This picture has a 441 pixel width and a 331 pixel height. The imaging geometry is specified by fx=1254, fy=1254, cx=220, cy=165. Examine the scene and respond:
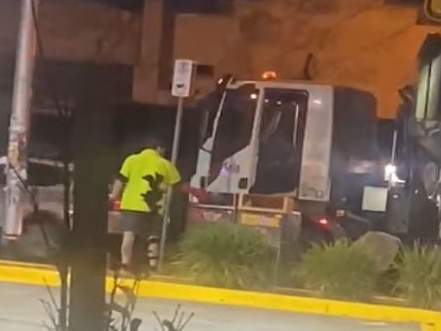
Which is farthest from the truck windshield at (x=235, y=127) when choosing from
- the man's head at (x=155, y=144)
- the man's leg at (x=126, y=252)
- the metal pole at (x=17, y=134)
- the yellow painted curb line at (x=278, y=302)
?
the man's leg at (x=126, y=252)

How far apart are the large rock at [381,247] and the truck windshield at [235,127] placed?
2278 millimetres

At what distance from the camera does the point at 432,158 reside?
43.3 feet

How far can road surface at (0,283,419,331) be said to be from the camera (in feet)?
34.1

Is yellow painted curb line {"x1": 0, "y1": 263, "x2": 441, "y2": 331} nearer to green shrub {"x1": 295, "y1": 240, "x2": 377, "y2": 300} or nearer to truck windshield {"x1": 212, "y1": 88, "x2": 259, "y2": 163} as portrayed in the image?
green shrub {"x1": 295, "y1": 240, "x2": 377, "y2": 300}

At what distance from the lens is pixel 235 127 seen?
16.4 meters

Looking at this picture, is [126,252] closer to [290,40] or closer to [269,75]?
[269,75]

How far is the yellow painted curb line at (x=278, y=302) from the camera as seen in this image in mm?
12094

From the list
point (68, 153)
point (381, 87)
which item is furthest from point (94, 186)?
point (381, 87)

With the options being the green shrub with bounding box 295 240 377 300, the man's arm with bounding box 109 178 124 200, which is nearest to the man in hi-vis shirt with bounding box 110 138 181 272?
the man's arm with bounding box 109 178 124 200

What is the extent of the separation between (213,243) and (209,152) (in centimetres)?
270

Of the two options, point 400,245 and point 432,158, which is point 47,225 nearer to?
point 432,158

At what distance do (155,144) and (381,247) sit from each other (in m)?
2.79

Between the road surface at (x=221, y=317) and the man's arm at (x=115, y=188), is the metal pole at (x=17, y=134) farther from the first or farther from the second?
the man's arm at (x=115, y=188)

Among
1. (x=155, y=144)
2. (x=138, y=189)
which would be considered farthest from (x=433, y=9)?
(x=138, y=189)
